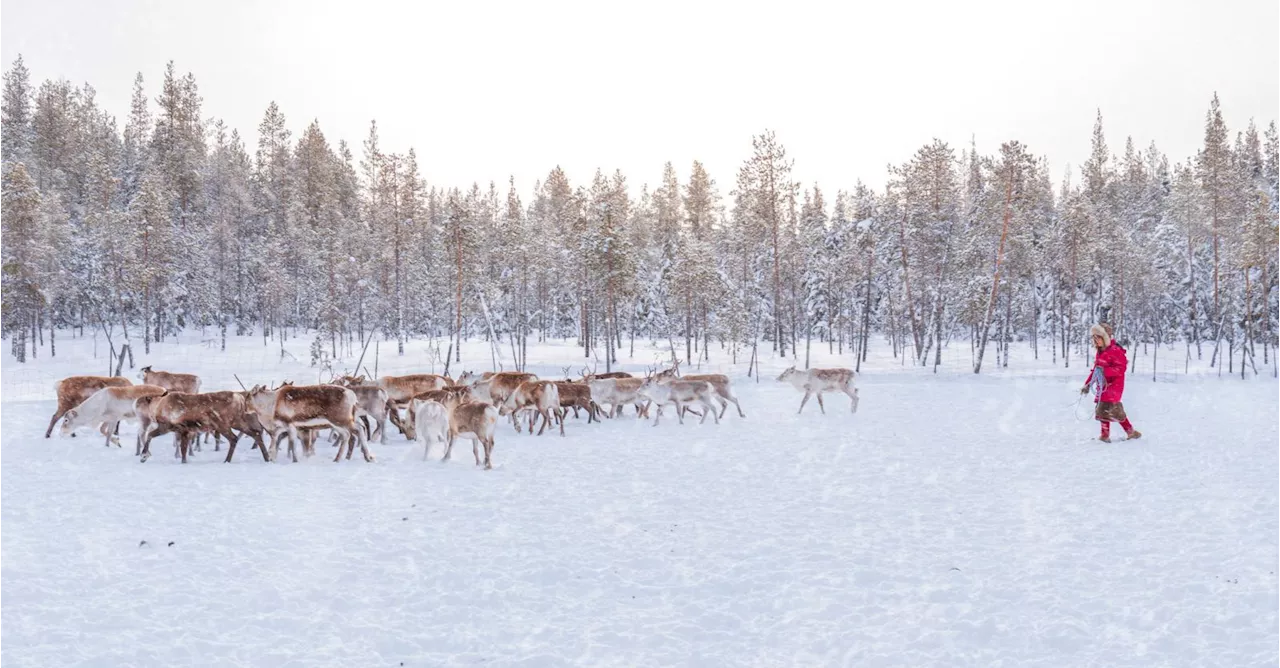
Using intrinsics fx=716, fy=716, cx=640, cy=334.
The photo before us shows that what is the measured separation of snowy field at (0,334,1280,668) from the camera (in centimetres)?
504

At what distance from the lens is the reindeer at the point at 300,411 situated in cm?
1217

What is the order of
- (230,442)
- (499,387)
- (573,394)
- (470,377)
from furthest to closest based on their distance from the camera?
1. (470,377)
2. (573,394)
3. (499,387)
4. (230,442)

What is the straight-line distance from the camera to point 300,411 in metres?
12.2

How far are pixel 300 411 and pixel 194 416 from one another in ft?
5.37

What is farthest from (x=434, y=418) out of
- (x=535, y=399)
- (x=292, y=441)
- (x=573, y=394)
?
(x=573, y=394)

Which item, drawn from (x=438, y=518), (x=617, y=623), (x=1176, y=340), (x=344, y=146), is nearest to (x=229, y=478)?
(x=438, y=518)

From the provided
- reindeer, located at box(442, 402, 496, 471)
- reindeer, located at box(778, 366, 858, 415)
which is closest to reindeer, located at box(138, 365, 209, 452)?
reindeer, located at box(442, 402, 496, 471)

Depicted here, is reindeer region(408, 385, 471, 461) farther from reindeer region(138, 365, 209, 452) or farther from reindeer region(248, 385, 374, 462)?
reindeer region(138, 365, 209, 452)

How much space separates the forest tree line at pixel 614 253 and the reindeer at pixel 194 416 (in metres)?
17.2

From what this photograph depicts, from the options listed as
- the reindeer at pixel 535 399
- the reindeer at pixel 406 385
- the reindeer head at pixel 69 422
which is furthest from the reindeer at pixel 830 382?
the reindeer head at pixel 69 422

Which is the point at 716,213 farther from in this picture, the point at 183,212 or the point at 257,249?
the point at 183,212

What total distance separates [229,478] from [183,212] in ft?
192

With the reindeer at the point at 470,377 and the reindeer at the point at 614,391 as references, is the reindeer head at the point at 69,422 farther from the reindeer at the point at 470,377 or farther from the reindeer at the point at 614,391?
the reindeer at the point at 614,391

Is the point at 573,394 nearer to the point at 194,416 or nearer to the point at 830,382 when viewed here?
the point at 830,382
